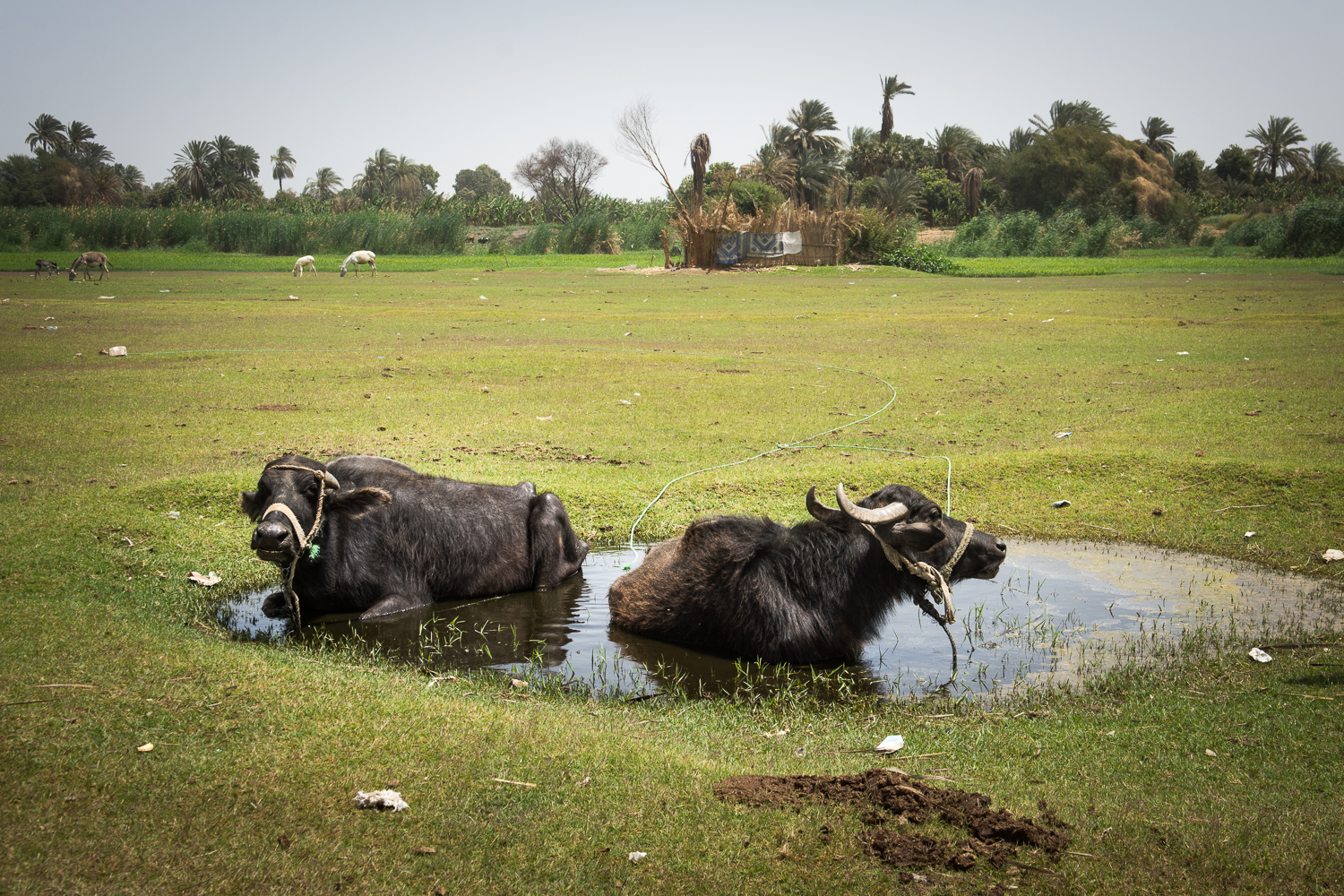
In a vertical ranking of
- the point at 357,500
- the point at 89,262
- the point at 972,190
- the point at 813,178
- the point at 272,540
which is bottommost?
the point at 272,540

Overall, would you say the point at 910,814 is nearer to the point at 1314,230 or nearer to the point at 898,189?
the point at 1314,230

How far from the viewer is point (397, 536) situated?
272 inches

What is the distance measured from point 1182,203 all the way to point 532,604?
84867mm

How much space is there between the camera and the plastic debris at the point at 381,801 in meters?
3.66

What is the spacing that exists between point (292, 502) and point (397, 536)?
Answer: 961mm

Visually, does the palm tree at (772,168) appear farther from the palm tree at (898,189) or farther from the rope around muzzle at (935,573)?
the rope around muzzle at (935,573)

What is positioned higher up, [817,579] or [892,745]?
[817,579]

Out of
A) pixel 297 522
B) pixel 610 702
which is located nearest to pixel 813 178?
pixel 297 522

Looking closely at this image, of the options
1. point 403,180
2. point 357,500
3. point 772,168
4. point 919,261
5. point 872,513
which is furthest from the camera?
point 403,180

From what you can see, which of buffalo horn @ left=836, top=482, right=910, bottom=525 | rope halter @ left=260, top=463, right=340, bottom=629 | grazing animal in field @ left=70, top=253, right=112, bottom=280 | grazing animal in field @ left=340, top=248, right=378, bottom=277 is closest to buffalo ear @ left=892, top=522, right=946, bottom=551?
buffalo horn @ left=836, top=482, right=910, bottom=525

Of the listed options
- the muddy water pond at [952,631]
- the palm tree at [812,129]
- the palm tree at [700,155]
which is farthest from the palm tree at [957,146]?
the muddy water pond at [952,631]

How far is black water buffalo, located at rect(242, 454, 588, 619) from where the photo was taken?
620cm

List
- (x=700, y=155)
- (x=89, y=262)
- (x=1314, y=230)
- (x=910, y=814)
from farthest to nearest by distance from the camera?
(x=700, y=155)
(x=1314, y=230)
(x=89, y=262)
(x=910, y=814)

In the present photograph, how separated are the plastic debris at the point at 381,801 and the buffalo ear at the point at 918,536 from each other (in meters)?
3.44
